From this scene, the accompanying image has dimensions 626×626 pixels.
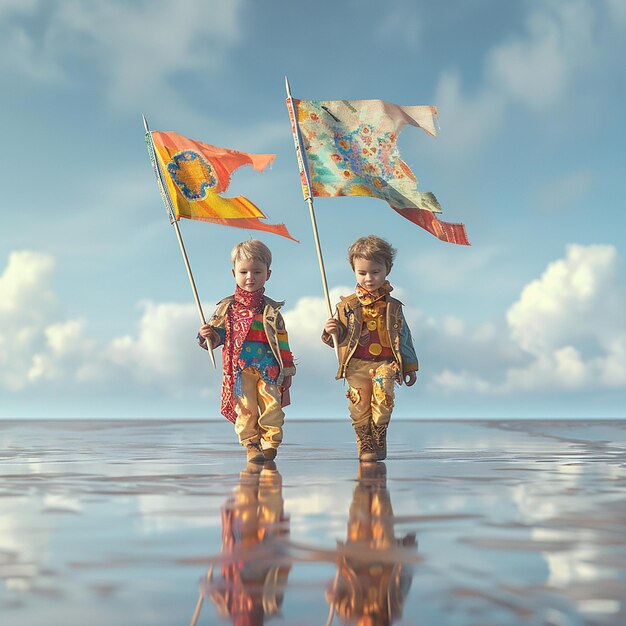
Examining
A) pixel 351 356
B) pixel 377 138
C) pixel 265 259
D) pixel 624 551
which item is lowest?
pixel 624 551

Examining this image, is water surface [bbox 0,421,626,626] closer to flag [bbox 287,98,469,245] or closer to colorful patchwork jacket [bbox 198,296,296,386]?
colorful patchwork jacket [bbox 198,296,296,386]

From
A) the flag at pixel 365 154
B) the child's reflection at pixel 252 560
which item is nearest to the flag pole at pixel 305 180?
the flag at pixel 365 154

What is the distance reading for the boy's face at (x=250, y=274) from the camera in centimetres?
777

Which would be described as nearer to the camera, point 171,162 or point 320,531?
point 320,531

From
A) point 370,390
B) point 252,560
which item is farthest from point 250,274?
point 252,560

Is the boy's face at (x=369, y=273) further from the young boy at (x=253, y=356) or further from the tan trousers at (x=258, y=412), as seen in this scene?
the tan trousers at (x=258, y=412)

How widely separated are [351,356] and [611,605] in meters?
5.46

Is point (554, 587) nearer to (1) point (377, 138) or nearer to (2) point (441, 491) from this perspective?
(2) point (441, 491)

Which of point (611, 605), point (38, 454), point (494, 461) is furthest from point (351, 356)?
point (611, 605)

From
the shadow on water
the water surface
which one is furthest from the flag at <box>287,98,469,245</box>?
the shadow on water

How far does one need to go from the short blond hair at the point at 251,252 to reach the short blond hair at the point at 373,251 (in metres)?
0.82

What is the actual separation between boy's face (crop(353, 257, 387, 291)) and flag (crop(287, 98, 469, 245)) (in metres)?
0.78

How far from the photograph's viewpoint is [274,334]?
768cm

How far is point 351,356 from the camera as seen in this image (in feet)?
25.1
